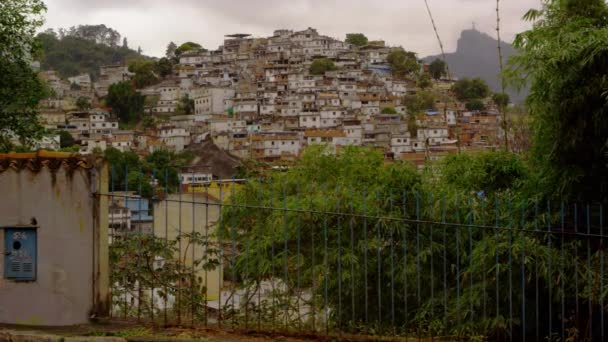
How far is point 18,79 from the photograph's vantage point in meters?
8.72

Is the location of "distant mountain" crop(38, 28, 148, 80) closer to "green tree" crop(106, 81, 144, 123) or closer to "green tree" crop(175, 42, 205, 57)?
"green tree" crop(175, 42, 205, 57)

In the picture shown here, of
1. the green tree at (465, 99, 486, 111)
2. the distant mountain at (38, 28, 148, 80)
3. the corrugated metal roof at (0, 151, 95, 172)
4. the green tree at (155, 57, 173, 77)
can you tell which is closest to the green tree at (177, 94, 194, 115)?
the green tree at (155, 57, 173, 77)

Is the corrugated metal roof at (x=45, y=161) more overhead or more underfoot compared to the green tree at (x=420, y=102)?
more underfoot

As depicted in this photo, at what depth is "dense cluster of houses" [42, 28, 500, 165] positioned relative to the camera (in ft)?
237

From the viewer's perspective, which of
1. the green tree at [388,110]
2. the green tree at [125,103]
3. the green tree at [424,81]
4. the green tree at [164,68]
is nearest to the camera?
the green tree at [388,110]

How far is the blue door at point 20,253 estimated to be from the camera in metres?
4.50

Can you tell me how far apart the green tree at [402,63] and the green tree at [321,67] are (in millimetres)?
9265

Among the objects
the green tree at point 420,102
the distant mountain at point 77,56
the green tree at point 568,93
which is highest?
the distant mountain at point 77,56

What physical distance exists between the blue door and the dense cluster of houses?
174 feet

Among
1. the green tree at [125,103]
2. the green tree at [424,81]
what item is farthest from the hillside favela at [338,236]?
the green tree at [424,81]

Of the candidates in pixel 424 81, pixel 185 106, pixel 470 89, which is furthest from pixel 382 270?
pixel 185 106

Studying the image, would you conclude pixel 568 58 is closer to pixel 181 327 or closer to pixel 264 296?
pixel 264 296

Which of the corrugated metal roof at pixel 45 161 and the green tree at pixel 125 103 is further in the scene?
the green tree at pixel 125 103

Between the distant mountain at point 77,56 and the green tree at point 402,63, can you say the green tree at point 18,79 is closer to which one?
the green tree at point 402,63
